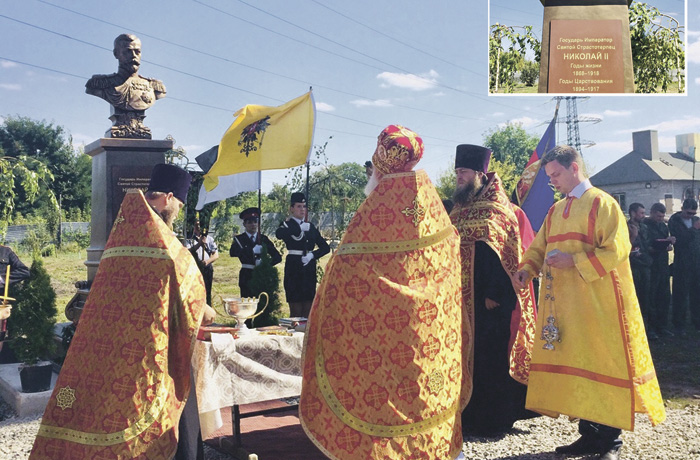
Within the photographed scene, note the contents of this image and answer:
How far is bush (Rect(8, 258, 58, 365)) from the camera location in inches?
246

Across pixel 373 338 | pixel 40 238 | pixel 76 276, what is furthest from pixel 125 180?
pixel 40 238

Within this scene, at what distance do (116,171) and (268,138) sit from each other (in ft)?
5.95

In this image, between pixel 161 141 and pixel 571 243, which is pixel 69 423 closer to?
pixel 571 243

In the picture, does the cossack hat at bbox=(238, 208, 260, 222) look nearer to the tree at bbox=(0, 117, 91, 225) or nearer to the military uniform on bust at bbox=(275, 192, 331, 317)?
the military uniform on bust at bbox=(275, 192, 331, 317)

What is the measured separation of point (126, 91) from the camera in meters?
7.49

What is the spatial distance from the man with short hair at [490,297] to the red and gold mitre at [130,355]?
96.5 inches

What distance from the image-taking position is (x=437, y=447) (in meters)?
3.46

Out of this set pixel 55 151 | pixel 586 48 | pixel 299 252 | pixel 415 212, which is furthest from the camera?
pixel 55 151

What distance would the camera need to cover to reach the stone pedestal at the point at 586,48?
876 centimetres

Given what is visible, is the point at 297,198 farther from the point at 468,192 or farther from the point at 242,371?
the point at 242,371

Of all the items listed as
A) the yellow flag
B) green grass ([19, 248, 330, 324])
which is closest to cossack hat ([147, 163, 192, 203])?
the yellow flag

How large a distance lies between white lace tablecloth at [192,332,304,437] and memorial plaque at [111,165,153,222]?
3749 mm

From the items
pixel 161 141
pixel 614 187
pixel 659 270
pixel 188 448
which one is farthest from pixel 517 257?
pixel 614 187

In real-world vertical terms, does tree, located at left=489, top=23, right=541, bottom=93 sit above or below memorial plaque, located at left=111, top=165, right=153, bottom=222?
above
